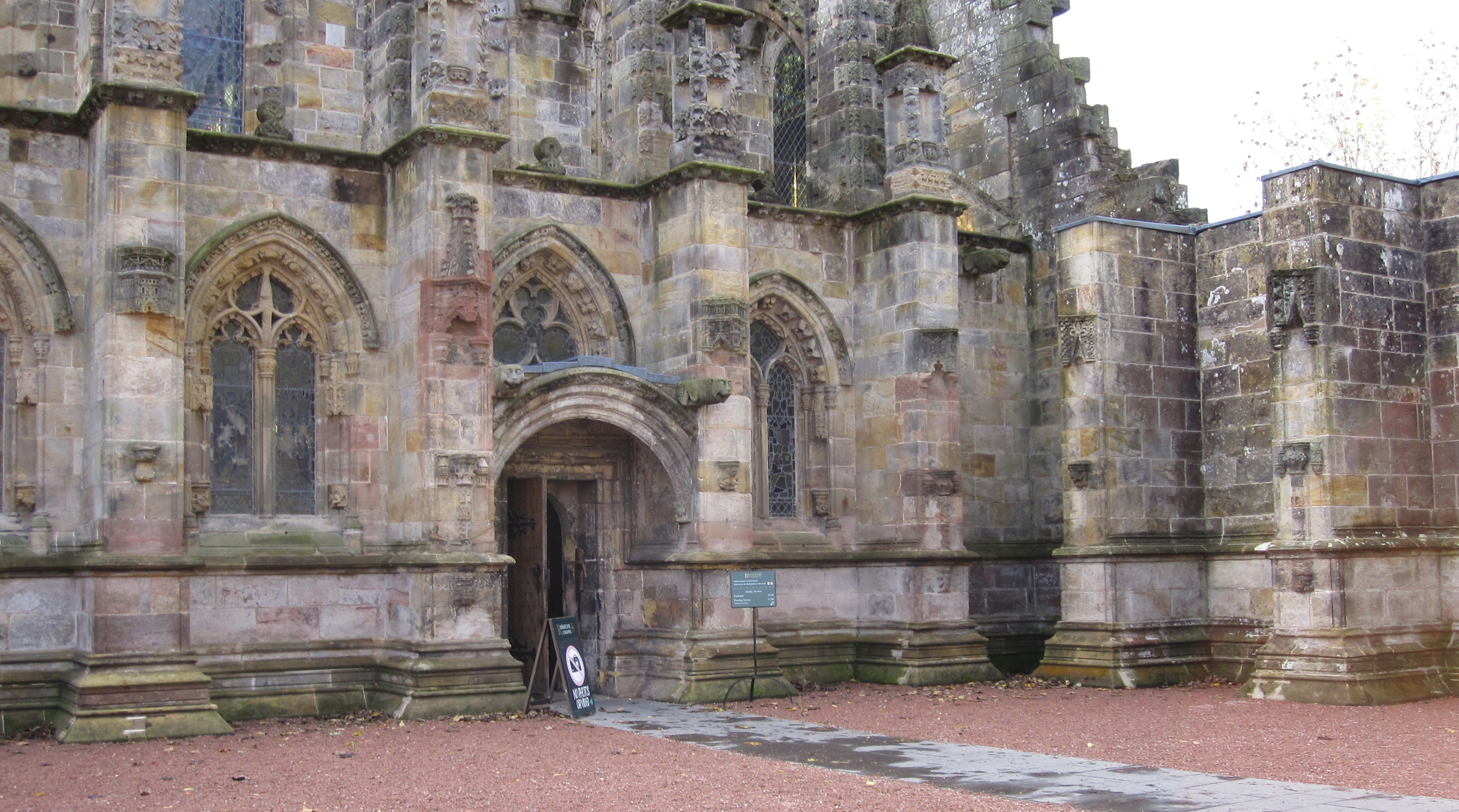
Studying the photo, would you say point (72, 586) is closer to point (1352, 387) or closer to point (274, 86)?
point (274, 86)

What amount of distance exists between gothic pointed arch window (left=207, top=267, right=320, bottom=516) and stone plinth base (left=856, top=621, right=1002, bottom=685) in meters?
7.28

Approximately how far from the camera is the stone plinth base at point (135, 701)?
43.8ft

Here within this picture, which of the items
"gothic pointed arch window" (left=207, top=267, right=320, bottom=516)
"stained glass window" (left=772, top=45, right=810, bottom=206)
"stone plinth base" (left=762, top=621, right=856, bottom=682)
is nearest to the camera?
"gothic pointed arch window" (left=207, top=267, right=320, bottom=516)

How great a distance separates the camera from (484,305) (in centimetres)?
1541

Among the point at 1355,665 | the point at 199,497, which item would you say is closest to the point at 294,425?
the point at 199,497

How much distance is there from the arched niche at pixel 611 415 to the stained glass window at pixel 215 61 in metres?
5.05

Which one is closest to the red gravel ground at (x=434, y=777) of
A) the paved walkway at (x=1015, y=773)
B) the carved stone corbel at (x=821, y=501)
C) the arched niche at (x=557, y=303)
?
the paved walkway at (x=1015, y=773)

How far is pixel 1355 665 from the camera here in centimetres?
1545

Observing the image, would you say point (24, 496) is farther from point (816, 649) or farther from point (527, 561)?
point (816, 649)

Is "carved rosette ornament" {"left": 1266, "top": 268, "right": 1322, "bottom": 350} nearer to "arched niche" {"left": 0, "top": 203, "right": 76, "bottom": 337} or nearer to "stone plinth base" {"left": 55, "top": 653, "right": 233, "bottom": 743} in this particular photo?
"stone plinth base" {"left": 55, "top": 653, "right": 233, "bottom": 743}

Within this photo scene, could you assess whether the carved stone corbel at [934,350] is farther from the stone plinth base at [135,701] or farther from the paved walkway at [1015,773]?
the stone plinth base at [135,701]

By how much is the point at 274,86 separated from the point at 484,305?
4.33m

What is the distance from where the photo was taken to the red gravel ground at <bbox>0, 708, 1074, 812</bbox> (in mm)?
10125

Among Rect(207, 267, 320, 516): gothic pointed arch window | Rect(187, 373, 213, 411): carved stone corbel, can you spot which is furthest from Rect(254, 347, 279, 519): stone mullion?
Rect(187, 373, 213, 411): carved stone corbel
